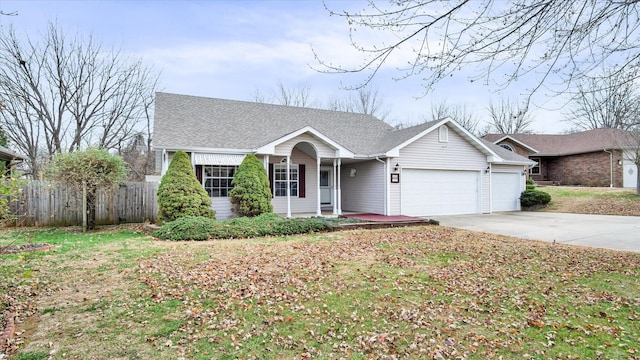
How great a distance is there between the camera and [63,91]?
63.8ft

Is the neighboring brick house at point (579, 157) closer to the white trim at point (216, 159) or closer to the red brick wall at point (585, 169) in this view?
the red brick wall at point (585, 169)

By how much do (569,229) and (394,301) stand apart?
9827 millimetres

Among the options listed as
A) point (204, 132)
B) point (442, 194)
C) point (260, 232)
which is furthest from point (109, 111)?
point (442, 194)

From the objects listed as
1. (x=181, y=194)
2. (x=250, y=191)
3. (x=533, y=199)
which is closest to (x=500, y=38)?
(x=250, y=191)

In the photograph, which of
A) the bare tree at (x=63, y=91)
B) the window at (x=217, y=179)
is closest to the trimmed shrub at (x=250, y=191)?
the window at (x=217, y=179)

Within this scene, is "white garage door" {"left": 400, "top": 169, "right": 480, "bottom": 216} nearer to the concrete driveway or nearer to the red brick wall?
the concrete driveway

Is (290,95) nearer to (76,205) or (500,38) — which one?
(76,205)

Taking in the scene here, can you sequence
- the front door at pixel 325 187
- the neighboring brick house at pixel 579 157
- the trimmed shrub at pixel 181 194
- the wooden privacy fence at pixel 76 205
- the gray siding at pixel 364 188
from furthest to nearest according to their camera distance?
the neighboring brick house at pixel 579 157 < the front door at pixel 325 187 < the gray siding at pixel 364 188 < the wooden privacy fence at pixel 76 205 < the trimmed shrub at pixel 181 194

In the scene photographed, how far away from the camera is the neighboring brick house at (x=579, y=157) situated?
24500mm

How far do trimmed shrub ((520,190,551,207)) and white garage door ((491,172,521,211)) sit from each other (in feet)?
0.90

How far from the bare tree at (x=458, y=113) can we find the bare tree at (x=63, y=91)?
27871 millimetres

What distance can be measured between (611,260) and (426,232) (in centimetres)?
474

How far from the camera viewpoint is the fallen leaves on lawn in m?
3.59

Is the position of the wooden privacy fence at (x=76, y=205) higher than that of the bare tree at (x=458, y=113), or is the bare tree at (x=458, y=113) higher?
the bare tree at (x=458, y=113)
